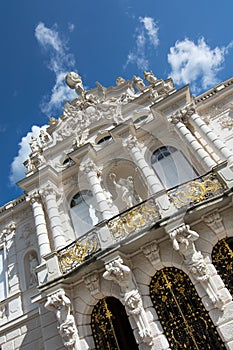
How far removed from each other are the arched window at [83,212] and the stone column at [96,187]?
40.9 inches

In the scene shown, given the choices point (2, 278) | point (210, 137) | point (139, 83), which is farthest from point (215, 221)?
point (139, 83)

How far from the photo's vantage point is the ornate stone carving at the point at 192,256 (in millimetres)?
9852

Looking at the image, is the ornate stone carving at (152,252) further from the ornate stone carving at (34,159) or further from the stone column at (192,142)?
the ornate stone carving at (34,159)

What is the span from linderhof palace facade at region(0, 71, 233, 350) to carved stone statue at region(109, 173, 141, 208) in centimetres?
6

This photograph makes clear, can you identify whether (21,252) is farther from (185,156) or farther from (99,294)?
(185,156)

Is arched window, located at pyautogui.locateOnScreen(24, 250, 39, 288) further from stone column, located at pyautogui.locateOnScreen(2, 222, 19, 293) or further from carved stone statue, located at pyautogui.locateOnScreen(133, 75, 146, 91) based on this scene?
carved stone statue, located at pyautogui.locateOnScreen(133, 75, 146, 91)

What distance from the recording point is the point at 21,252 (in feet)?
52.1

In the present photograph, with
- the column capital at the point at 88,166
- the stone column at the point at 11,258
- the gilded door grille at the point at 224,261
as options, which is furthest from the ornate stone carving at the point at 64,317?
the column capital at the point at 88,166

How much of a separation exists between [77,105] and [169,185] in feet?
30.4

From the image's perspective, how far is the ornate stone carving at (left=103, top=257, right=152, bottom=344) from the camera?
9961 millimetres

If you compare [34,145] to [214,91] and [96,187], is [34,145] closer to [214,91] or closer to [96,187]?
[96,187]

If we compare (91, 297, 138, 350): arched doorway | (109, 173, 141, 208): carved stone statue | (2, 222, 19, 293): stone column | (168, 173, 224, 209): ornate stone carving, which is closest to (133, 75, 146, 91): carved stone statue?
(109, 173, 141, 208): carved stone statue

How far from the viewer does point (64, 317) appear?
1095cm

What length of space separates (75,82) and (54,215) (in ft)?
38.0
